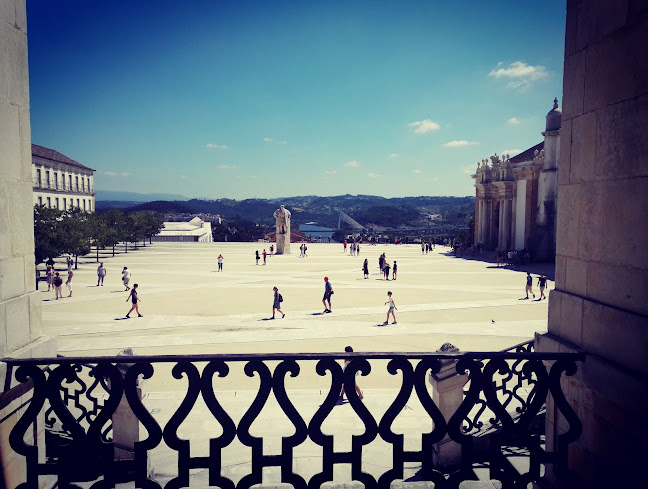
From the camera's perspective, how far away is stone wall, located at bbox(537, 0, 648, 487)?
8.86 feet

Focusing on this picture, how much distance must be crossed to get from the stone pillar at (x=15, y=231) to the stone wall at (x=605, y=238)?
3.93 metres

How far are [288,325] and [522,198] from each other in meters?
34.5

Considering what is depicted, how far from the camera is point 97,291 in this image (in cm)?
2345

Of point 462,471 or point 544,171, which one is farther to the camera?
point 544,171

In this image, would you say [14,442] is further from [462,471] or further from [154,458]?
[154,458]

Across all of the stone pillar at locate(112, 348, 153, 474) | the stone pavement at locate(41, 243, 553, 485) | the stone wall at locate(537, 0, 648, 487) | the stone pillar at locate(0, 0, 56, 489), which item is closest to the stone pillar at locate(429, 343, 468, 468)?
the stone pavement at locate(41, 243, 553, 485)

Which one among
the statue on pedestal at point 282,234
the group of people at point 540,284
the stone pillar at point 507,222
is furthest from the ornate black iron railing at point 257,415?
the stone pillar at point 507,222

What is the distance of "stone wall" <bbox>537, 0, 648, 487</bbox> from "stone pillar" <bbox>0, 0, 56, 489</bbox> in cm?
393

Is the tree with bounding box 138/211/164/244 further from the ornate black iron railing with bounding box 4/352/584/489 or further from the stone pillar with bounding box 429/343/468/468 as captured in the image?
the ornate black iron railing with bounding box 4/352/584/489

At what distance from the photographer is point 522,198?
42.5m

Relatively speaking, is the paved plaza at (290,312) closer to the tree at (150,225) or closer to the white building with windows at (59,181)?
the tree at (150,225)

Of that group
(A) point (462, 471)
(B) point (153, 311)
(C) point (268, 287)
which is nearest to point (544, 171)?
(C) point (268, 287)

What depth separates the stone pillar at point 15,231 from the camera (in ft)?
10.0

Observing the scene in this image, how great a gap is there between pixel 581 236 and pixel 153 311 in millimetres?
17782
